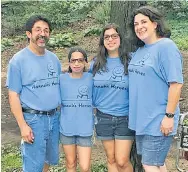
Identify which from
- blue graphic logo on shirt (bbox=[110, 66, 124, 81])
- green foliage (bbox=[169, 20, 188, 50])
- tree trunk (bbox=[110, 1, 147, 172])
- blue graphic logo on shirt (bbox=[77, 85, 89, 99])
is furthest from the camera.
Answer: green foliage (bbox=[169, 20, 188, 50])

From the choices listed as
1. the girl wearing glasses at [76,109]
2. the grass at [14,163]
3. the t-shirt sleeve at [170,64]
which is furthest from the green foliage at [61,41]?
the t-shirt sleeve at [170,64]

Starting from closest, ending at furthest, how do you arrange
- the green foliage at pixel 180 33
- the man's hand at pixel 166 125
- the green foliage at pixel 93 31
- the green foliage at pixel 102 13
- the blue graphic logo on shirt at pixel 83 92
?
the man's hand at pixel 166 125 < the blue graphic logo on shirt at pixel 83 92 < the green foliage at pixel 180 33 < the green foliage at pixel 93 31 < the green foliage at pixel 102 13

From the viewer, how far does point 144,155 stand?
406 centimetres

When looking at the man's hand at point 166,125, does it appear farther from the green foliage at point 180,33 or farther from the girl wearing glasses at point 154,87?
the green foliage at point 180,33

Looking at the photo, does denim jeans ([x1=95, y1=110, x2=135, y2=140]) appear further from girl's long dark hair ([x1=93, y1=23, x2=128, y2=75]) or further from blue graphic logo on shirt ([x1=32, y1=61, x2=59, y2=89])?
blue graphic logo on shirt ([x1=32, y1=61, x2=59, y2=89])

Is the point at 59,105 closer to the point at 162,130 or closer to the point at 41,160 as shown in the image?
the point at 41,160

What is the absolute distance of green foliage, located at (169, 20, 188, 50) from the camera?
12.2 meters

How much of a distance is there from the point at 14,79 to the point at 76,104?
69cm

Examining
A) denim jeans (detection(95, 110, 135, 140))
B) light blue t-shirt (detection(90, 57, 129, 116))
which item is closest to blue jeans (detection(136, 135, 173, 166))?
denim jeans (detection(95, 110, 135, 140))

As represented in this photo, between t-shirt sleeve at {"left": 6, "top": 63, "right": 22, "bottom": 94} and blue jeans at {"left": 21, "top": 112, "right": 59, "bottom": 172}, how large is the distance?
287 millimetres

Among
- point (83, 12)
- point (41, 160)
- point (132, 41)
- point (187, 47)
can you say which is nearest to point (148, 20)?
point (132, 41)

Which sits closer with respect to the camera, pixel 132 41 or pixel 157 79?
pixel 157 79

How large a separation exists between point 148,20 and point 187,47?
8.31 meters

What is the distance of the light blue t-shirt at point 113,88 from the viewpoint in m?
4.24
